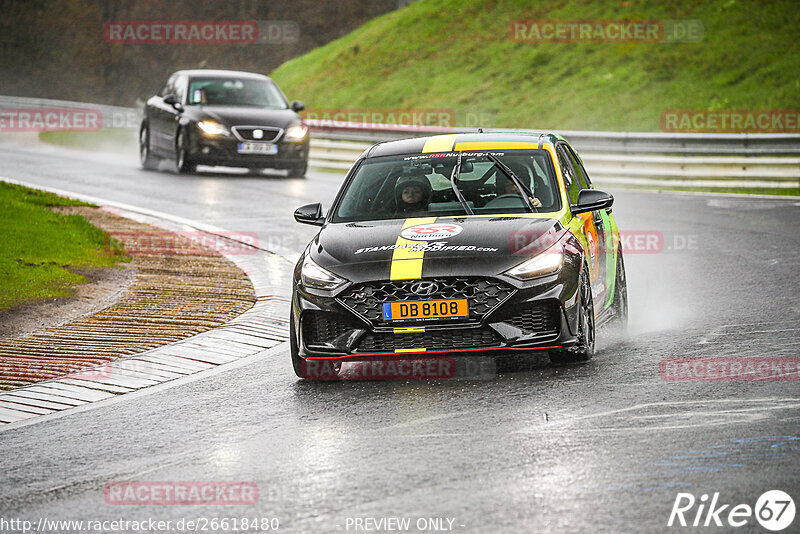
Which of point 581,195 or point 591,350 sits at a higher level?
point 581,195

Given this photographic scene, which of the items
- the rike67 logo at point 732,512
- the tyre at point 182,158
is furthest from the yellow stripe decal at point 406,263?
the tyre at point 182,158

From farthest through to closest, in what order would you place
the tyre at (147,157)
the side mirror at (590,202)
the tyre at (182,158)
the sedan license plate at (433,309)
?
1. the tyre at (147,157)
2. the tyre at (182,158)
3. the side mirror at (590,202)
4. the sedan license plate at (433,309)

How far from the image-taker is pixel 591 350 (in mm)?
8719

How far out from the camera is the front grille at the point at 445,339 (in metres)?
8.05

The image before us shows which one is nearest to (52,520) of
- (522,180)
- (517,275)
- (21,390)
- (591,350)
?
(21,390)

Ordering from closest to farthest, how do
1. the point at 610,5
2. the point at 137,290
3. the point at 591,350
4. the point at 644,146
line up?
the point at 591,350 → the point at 137,290 → the point at 644,146 → the point at 610,5

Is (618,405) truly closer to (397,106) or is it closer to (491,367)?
(491,367)

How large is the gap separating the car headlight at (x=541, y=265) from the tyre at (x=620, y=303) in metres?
1.75

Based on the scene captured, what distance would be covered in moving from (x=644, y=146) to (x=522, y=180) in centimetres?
1336

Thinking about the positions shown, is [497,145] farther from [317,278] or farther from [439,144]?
[317,278]

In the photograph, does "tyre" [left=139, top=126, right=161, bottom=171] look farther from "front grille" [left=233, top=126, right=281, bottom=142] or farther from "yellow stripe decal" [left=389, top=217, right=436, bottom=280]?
"yellow stripe decal" [left=389, top=217, right=436, bottom=280]

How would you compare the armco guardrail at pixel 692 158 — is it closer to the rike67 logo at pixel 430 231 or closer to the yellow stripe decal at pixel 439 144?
the yellow stripe decal at pixel 439 144

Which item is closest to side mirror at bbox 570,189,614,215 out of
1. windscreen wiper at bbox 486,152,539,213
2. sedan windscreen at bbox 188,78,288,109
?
windscreen wiper at bbox 486,152,539,213

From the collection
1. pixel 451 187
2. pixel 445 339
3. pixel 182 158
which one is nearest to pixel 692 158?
pixel 182 158
